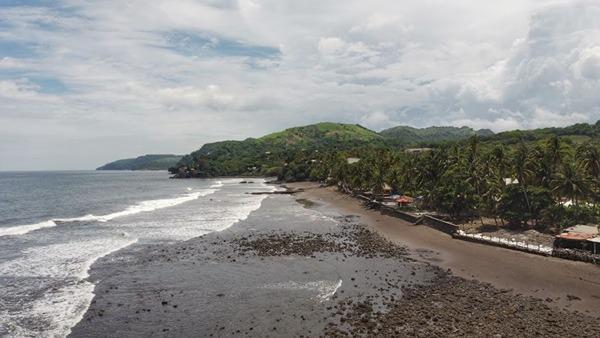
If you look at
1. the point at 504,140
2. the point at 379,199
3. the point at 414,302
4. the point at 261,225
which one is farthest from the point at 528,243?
the point at 504,140

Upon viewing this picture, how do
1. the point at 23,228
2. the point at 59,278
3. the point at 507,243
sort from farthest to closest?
the point at 23,228 → the point at 507,243 → the point at 59,278

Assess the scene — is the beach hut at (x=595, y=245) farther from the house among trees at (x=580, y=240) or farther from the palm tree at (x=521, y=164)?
the palm tree at (x=521, y=164)

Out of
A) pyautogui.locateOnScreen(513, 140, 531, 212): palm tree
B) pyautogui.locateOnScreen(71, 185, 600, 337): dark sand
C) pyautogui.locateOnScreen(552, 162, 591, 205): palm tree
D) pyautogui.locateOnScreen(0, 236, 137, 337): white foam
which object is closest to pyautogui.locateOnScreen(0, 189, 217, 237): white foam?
pyautogui.locateOnScreen(0, 236, 137, 337): white foam

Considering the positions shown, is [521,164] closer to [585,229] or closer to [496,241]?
[585,229]

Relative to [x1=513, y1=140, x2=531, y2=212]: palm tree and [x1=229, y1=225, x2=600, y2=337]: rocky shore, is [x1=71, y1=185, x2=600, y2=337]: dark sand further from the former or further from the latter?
[x1=513, y1=140, x2=531, y2=212]: palm tree

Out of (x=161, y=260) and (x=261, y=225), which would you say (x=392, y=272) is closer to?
(x=161, y=260)

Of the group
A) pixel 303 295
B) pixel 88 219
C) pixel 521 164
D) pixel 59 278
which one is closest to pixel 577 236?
pixel 521 164

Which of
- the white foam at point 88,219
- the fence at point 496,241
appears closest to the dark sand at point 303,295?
the fence at point 496,241

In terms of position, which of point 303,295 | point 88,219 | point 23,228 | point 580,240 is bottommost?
point 303,295
